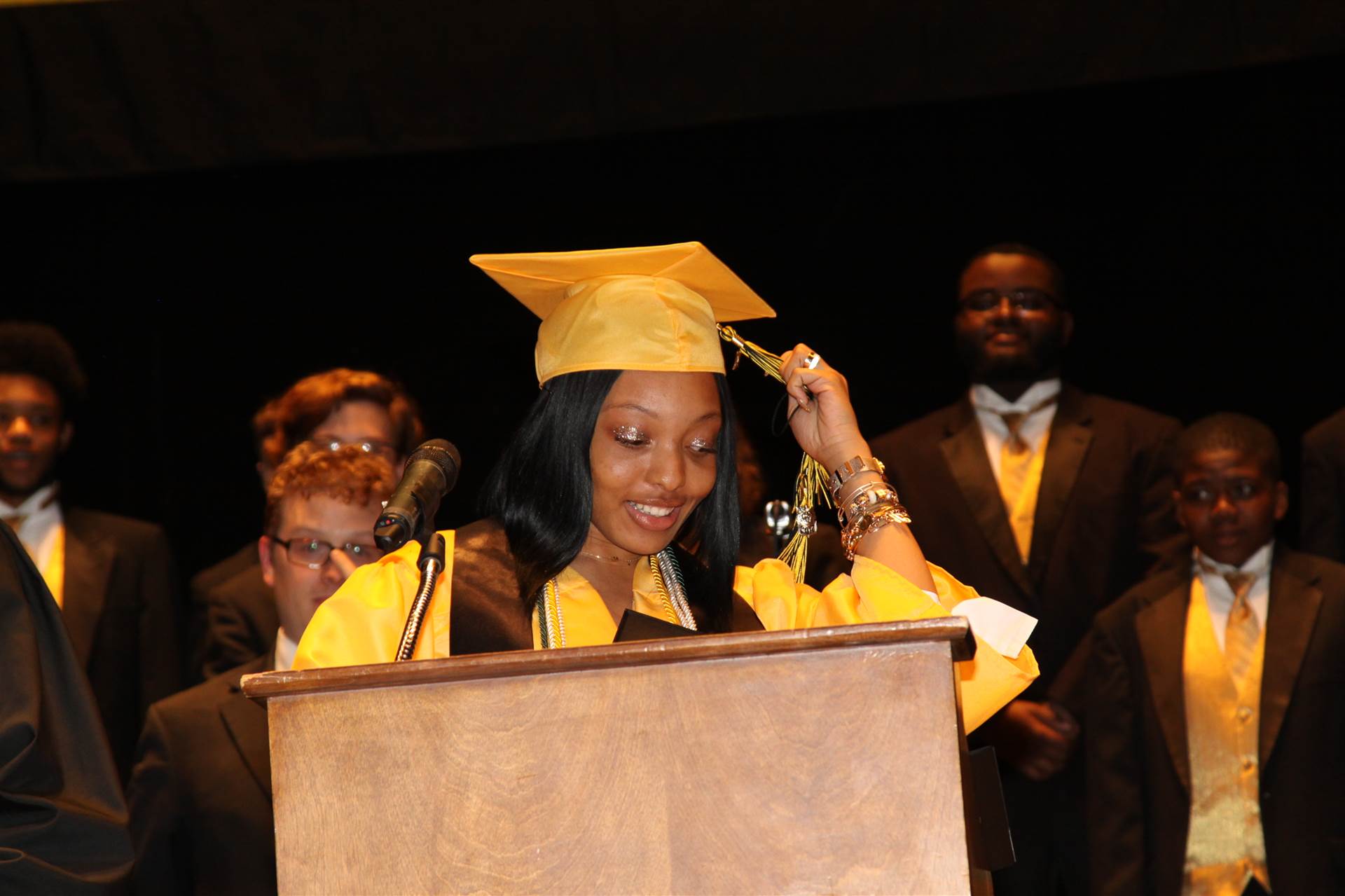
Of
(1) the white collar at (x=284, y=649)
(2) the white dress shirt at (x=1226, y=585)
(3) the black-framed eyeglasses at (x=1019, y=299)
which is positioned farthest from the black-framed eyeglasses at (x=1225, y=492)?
(1) the white collar at (x=284, y=649)

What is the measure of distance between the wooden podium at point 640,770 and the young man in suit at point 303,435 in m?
2.38

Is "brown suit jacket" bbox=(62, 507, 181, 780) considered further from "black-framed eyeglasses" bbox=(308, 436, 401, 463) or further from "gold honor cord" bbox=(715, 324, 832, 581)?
"gold honor cord" bbox=(715, 324, 832, 581)

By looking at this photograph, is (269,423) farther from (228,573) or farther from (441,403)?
(441,403)

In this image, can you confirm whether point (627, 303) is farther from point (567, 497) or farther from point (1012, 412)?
point (1012, 412)

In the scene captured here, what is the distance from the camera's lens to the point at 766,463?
6.67 m

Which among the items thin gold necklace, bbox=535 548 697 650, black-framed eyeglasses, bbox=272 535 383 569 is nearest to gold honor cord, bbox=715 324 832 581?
thin gold necklace, bbox=535 548 697 650

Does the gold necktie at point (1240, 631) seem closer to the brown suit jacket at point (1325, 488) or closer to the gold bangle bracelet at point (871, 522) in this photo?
the brown suit jacket at point (1325, 488)

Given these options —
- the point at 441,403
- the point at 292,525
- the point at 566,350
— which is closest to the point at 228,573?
the point at 441,403

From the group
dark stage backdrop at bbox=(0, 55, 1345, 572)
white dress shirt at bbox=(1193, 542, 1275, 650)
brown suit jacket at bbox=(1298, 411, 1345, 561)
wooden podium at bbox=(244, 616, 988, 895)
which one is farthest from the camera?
dark stage backdrop at bbox=(0, 55, 1345, 572)

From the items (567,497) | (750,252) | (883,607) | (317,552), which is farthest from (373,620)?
(750,252)

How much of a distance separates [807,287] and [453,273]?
53.5 inches

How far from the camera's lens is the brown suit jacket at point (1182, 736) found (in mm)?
4664

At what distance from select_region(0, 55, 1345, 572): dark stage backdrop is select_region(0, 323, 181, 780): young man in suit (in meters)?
1.17

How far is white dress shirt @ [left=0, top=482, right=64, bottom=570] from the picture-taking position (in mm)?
5410
